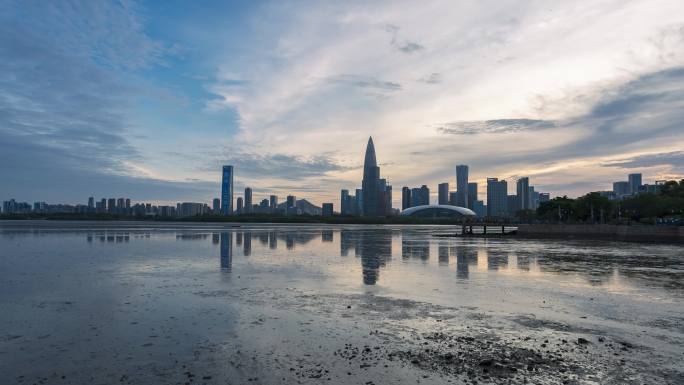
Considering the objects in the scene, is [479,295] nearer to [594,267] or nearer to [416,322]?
[416,322]

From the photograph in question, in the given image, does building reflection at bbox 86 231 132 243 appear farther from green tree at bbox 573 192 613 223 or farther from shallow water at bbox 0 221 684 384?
green tree at bbox 573 192 613 223

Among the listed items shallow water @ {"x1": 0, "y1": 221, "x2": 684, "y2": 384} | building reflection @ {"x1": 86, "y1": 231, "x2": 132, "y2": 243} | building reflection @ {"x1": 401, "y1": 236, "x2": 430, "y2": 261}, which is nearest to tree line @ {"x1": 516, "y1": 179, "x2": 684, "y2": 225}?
building reflection @ {"x1": 401, "y1": 236, "x2": 430, "y2": 261}

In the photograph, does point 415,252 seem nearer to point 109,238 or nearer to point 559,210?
point 109,238

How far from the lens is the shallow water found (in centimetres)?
948

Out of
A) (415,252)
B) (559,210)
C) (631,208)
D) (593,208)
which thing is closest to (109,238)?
(415,252)

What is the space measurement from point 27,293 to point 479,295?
19625 millimetres

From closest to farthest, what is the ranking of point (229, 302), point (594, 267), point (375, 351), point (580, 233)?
1. point (375, 351)
2. point (229, 302)
3. point (594, 267)
4. point (580, 233)

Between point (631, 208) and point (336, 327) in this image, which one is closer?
point (336, 327)

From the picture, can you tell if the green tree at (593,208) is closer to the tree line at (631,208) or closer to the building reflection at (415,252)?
the tree line at (631,208)

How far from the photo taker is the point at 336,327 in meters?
13.3

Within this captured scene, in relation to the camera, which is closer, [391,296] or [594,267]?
[391,296]

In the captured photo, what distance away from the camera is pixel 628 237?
73812mm

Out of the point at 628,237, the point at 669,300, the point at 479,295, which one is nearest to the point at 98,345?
the point at 479,295

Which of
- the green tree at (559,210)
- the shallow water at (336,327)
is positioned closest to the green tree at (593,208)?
the green tree at (559,210)
